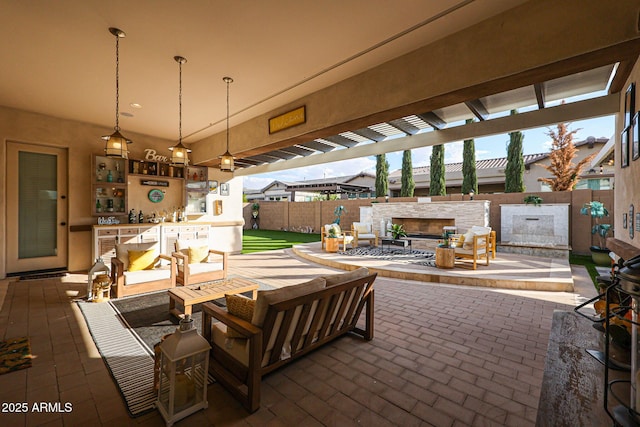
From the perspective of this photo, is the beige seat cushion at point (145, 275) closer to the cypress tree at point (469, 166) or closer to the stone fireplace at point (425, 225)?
the stone fireplace at point (425, 225)

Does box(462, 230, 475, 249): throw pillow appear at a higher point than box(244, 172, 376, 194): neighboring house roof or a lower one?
lower

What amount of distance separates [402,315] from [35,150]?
7826 millimetres

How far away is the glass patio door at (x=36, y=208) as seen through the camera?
5.65 metres

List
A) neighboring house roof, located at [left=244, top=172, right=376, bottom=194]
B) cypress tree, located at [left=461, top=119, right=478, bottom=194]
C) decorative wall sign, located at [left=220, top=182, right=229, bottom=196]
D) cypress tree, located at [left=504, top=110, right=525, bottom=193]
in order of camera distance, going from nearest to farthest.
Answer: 1. decorative wall sign, located at [left=220, top=182, right=229, bottom=196]
2. cypress tree, located at [left=504, top=110, right=525, bottom=193]
3. cypress tree, located at [left=461, top=119, right=478, bottom=194]
4. neighboring house roof, located at [left=244, top=172, right=376, bottom=194]

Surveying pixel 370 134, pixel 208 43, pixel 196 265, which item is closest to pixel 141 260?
pixel 196 265

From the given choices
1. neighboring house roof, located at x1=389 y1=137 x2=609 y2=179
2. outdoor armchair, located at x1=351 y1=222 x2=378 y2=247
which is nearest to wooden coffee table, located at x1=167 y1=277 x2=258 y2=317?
outdoor armchair, located at x1=351 y1=222 x2=378 y2=247

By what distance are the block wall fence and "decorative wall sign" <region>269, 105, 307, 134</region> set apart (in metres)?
7.67

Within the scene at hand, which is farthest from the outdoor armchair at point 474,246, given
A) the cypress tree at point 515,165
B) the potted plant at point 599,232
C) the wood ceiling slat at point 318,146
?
the cypress tree at point 515,165

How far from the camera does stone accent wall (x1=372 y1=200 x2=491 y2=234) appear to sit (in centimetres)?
947

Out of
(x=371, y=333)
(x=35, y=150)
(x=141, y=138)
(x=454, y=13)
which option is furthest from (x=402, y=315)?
(x=35, y=150)

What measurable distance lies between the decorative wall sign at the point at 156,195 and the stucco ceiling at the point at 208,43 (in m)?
2.68

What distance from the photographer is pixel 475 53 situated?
2914mm

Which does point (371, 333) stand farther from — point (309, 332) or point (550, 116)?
point (550, 116)

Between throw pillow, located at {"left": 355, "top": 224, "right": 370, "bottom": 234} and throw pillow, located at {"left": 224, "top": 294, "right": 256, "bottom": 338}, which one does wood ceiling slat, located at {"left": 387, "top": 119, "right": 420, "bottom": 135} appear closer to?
throw pillow, located at {"left": 224, "top": 294, "right": 256, "bottom": 338}
